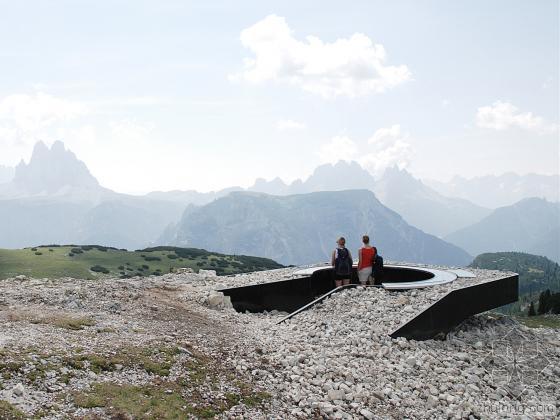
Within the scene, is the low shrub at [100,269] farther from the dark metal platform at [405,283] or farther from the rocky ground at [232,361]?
the dark metal platform at [405,283]

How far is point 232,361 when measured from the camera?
15.3 m

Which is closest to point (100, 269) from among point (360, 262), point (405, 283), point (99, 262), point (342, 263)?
point (99, 262)

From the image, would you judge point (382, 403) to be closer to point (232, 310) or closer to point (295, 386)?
point (295, 386)

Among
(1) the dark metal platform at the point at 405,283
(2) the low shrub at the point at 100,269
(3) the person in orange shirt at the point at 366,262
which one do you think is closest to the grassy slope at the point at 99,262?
(2) the low shrub at the point at 100,269

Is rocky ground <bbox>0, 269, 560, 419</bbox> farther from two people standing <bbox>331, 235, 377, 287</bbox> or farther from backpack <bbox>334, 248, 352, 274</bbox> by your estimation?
backpack <bbox>334, 248, 352, 274</bbox>

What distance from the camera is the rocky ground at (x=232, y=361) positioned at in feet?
38.1

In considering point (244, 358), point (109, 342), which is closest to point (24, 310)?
point (109, 342)

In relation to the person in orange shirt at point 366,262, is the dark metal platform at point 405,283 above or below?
below

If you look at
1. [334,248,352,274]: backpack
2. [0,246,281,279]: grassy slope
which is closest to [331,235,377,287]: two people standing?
[334,248,352,274]: backpack

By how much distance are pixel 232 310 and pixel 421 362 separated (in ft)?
32.7

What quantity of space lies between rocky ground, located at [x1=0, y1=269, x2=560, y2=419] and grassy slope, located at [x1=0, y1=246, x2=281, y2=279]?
240 ft

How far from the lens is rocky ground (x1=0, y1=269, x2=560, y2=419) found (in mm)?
11625

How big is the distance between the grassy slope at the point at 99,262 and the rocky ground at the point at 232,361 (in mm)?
73217

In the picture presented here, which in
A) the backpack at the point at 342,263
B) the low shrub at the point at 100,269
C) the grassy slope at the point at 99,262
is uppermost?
the backpack at the point at 342,263
